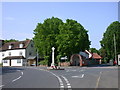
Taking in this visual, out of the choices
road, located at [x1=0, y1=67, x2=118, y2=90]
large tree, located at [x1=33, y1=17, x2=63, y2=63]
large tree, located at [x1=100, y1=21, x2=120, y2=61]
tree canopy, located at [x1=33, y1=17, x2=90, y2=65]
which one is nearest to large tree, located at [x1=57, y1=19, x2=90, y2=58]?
tree canopy, located at [x1=33, y1=17, x2=90, y2=65]

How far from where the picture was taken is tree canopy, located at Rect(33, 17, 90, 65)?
2311 inches

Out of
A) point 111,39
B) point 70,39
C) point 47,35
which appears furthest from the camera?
point 111,39

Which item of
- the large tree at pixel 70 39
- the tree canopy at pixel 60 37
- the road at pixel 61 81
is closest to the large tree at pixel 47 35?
the tree canopy at pixel 60 37

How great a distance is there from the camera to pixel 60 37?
60281 millimetres

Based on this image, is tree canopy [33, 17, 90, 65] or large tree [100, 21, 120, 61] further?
large tree [100, 21, 120, 61]

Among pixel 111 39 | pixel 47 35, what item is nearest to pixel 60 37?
pixel 47 35

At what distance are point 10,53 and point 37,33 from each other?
21512 millimetres

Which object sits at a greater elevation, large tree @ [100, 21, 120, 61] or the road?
large tree @ [100, 21, 120, 61]

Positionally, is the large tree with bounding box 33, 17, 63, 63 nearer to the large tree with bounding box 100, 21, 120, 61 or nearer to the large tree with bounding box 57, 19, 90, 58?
the large tree with bounding box 57, 19, 90, 58

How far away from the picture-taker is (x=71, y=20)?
62281 millimetres

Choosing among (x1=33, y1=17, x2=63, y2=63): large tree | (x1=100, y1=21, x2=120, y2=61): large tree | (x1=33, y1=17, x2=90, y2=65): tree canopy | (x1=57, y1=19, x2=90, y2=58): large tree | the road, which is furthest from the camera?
(x1=100, y1=21, x2=120, y2=61): large tree

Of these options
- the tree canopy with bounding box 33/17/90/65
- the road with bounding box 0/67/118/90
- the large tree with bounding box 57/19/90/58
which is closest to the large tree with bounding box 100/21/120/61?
the tree canopy with bounding box 33/17/90/65

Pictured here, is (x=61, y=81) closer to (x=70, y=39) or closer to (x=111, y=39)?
(x=70, y=39)

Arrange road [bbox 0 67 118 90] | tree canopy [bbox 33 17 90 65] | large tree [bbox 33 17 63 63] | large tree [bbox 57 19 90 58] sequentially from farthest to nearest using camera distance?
large tree [bbox 33 17 63 63]
tree canopy [bbox 33 17 90 65]
large tree [bbox 57 19 90 58]
road [bbox 0 67 118 90]
